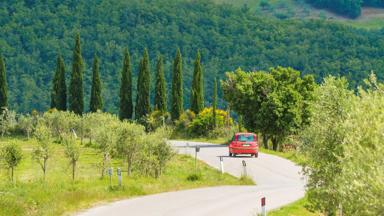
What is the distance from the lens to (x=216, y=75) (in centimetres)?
19662

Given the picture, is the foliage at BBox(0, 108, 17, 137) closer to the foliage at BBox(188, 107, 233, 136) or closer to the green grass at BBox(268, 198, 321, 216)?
the foliage at BBox(188, 107, 233, 136)

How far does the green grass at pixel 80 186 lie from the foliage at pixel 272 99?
14465 mm

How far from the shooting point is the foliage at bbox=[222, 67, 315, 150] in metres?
68.1

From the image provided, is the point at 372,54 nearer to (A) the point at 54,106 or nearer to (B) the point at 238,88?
(A) the point at 54,106

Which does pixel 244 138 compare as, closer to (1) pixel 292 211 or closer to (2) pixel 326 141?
(1) pixel 292 211

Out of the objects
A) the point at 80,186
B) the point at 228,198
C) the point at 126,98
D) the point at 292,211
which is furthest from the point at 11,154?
the point at 126,98

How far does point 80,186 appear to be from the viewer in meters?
35.3

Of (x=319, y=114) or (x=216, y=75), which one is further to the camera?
(x=216, y=75)

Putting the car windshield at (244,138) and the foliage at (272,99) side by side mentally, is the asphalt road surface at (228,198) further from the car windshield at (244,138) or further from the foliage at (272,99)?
the foliage at (272,99)

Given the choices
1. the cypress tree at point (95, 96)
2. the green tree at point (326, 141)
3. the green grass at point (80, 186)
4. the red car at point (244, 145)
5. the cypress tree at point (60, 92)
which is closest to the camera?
the green tree at point (326, 141)

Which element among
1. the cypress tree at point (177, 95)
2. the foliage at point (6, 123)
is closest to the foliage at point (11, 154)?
the foliage at point (6, 123)

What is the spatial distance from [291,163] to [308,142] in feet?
100.0

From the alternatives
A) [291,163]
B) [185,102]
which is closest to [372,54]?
[185,102]

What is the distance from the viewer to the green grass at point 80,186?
27525mm
